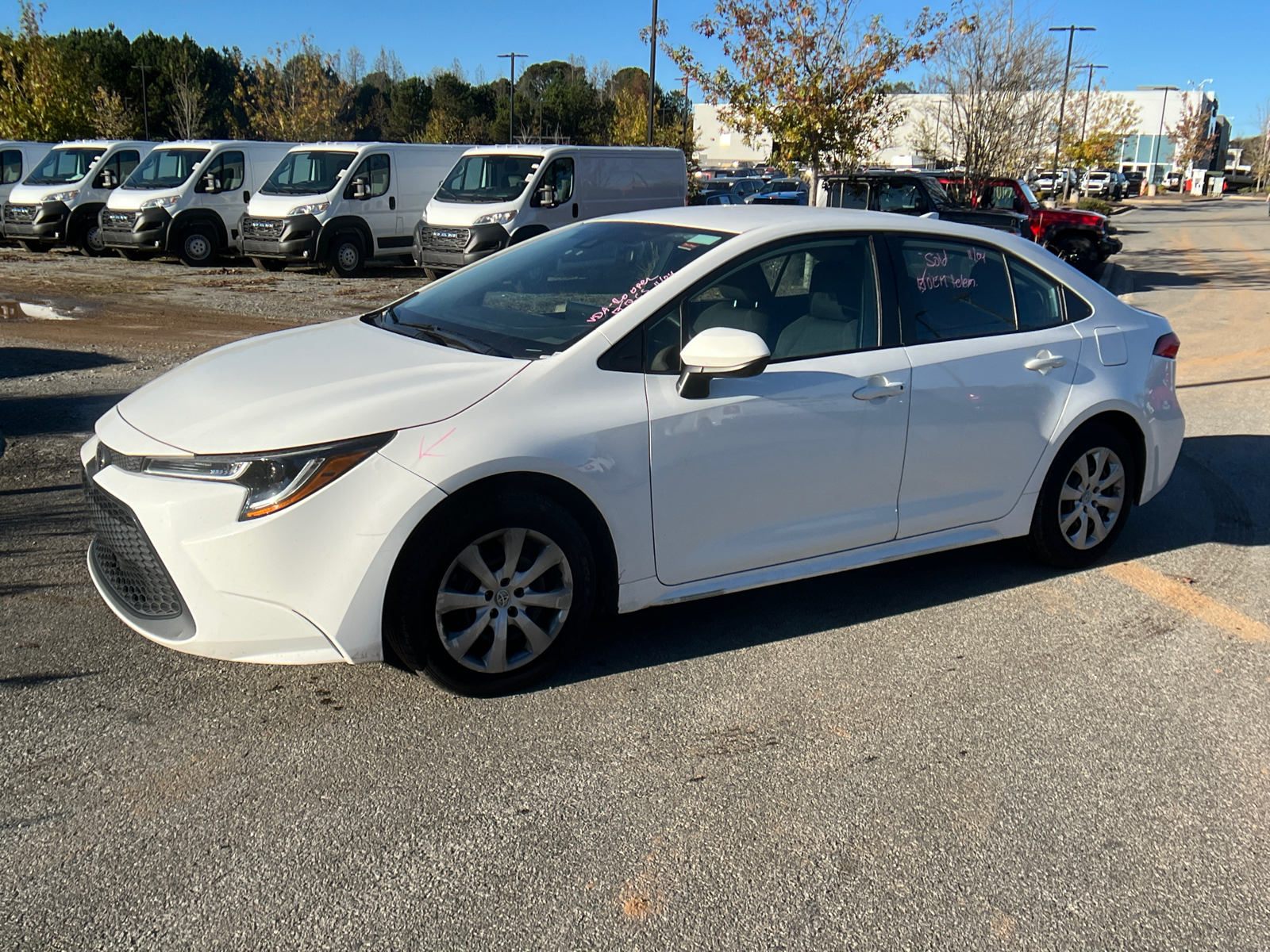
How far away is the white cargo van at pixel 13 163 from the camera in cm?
2217

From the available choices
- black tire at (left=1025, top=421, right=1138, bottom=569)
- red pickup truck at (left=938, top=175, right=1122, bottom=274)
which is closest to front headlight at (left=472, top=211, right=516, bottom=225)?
red pickup truck at (left=938, top=175, right=1122, bottom=274)

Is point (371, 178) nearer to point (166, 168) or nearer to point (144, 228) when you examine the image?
point (166, 168)

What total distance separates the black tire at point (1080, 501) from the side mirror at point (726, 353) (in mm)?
1888

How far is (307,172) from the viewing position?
62.5 feet

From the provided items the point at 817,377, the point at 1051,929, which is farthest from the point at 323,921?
the point at 817,377

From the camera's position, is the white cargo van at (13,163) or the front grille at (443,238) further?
the white cargo van at (13,163)

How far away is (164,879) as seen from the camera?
279 centimetres

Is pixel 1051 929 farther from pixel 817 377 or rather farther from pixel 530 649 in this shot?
pixel 817 377

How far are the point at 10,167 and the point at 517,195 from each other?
39.0 feet

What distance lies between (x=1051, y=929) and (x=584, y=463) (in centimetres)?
190

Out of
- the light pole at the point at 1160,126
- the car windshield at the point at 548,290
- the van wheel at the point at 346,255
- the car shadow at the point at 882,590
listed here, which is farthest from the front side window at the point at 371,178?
the light pole at the point at 1160,126

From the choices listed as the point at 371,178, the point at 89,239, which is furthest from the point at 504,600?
the point at 89,239

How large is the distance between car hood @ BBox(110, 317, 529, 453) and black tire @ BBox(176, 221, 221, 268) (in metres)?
17.3

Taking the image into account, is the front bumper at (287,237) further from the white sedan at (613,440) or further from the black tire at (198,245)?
the white sedan at (613,440)
